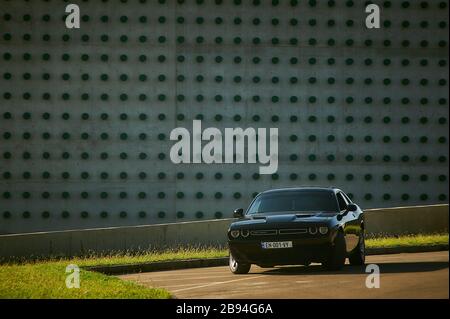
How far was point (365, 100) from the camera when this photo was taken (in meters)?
26.8

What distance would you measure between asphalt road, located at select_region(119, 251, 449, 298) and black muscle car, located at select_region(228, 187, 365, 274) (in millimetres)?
248

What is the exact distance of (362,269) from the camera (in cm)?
1321

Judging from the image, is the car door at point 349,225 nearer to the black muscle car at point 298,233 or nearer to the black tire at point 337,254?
the black muscle car at point 298,233

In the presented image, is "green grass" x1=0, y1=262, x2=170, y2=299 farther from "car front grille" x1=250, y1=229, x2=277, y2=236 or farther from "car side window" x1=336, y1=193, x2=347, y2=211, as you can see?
"car side window" x1=336, y1=193, x2=347, y2=211

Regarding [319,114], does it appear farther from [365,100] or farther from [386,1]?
[386,1]

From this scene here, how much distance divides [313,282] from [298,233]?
1377 mm

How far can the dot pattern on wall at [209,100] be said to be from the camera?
2608cm

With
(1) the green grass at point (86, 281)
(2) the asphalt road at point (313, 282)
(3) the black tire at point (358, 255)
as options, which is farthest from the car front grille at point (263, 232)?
(1) the green grass at point (86, 281)

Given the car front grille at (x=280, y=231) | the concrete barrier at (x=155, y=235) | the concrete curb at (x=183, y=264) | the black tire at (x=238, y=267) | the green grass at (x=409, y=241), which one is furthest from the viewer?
the concrete barrier at (x=155, y=235)

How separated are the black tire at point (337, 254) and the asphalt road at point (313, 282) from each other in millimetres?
118

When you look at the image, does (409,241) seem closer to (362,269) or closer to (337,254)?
(362,269)

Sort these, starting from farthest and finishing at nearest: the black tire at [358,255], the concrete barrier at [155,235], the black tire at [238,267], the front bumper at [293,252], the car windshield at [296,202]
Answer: the concrete barrier at [155,235], the black tire at [358,255], the car windshield at [296,202], the black tire at [238,267], the front bumper at [293,252]
